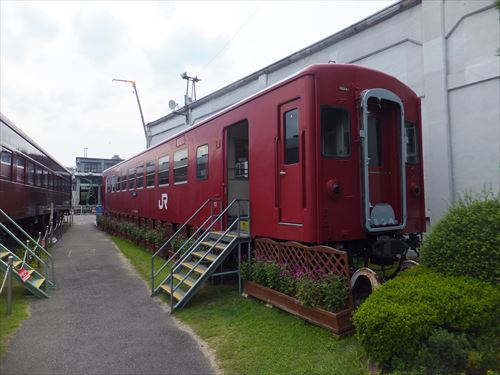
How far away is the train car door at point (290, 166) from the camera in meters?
5.63

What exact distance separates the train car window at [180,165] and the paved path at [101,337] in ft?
9.59

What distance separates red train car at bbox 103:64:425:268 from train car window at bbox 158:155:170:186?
4.18m

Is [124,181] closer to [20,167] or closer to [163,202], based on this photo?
[20,167]

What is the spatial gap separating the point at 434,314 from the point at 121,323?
4.29 meters

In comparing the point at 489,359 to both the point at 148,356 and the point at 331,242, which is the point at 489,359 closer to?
the point at 331,242

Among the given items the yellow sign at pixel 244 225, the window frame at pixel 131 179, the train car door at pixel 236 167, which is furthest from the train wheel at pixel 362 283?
the window frame at pixel 131 179

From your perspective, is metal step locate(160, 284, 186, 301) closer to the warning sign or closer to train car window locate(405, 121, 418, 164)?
the warning sign

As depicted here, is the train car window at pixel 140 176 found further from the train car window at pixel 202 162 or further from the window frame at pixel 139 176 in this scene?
the train car window at pixel 202 162

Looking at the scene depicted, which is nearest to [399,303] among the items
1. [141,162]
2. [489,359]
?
[489,359]

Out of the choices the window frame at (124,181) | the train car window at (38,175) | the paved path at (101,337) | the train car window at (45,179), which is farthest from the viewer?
the window frame at (124,181)

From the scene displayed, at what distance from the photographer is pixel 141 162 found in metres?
14.4

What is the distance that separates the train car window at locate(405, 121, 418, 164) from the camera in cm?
676

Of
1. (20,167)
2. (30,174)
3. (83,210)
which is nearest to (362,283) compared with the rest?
(20,167)

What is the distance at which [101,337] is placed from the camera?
17.1 ft
